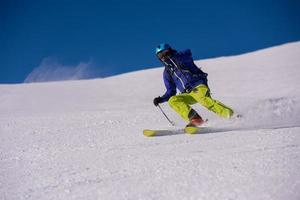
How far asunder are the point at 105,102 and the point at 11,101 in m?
3.97

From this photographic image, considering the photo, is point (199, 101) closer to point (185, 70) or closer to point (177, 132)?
point (185, 70)

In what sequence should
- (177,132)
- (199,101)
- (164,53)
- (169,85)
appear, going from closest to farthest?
(177,132)
(199,101)
(164,53)
(169,85)

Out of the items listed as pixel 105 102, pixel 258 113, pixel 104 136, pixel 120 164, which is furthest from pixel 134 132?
pixel 105 102

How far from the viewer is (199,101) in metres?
8.71

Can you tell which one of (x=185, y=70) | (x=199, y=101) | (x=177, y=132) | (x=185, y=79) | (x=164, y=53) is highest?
(x=164, y=53)

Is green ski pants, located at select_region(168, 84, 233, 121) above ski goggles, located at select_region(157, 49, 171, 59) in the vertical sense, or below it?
below

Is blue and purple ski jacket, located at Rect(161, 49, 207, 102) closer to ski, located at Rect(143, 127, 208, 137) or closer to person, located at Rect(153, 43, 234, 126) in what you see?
person, located at Rect(153, 43, 234, 126)

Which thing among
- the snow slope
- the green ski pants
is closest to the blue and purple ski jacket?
the green ski pants

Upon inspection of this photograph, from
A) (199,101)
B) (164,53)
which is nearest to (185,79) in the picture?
(199,101)

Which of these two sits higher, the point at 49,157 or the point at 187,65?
the point at 187,65

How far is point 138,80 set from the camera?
25.1 meters

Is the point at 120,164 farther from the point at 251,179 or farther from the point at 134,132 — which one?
the point at 134,132

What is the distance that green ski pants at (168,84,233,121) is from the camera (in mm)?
8289

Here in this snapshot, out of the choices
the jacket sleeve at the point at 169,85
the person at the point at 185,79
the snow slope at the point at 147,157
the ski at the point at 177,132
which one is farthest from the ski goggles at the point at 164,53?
the ski at the point at 177,132
